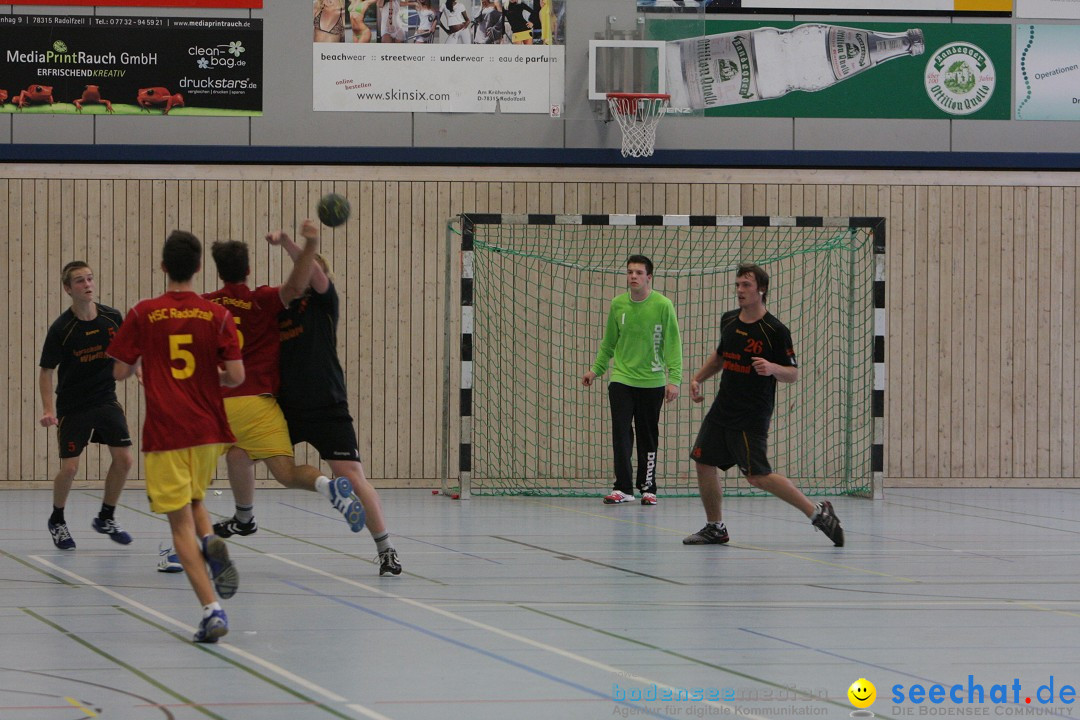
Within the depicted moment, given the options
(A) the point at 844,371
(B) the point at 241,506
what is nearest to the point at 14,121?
(B) the point at 241,506

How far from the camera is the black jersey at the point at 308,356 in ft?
25.3

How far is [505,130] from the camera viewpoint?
48.4 ft

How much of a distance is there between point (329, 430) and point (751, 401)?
10.2 feet

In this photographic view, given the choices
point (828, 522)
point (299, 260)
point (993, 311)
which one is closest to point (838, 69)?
point (993, 311)

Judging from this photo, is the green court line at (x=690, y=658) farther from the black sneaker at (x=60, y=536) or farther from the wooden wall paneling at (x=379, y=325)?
the wooden wall paneling at (x=379, y=325)

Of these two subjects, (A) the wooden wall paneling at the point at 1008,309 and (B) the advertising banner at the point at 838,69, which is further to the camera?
(A) the wooden wall paneling at the point at 1008,309

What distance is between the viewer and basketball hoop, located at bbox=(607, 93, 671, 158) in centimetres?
A: 1434

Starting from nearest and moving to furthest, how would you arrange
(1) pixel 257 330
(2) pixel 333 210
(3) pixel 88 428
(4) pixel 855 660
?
(4) pixel 855 660, (2) pixel 333 210, (1) pixel 257 330, (3) pixel 88 428

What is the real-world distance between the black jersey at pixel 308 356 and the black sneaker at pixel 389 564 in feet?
3.01

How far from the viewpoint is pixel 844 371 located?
14883mm

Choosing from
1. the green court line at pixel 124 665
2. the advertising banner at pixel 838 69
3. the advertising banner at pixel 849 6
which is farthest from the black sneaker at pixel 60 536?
the advertising banner at pixel 849 6

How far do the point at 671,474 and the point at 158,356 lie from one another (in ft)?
31.2

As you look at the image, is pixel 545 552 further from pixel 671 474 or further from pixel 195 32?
pixel 195 32

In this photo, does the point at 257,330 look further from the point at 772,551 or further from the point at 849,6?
the point at 849,6
